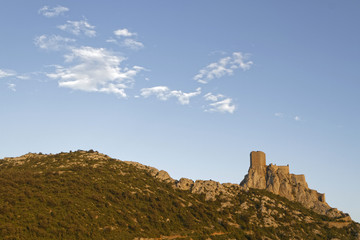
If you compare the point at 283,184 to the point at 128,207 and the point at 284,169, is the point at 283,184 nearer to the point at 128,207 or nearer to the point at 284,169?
the point at 284,169

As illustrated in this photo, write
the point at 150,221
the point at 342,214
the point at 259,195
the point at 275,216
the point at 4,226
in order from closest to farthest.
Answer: the point at 4,226, the point at 150,221, the point at 275,216, the point at 259,195, the point at 342,214

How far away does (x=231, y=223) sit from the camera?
84.5 metres

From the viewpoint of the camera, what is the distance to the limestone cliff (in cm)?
12188

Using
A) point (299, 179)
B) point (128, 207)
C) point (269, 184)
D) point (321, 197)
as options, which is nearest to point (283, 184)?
point (269, 184)

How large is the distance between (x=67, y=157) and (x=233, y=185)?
5999 centimetres

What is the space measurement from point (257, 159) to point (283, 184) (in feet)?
46.1

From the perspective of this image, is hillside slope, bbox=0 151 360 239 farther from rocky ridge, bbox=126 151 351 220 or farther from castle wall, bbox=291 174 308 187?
castle wall, bbox=291 174 308 187

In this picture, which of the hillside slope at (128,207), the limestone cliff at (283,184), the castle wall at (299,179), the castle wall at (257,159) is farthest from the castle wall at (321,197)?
the castle wall at (257,159)

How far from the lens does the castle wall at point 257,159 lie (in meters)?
130

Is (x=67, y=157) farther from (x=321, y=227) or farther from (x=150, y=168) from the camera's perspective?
(x=321, y=227)

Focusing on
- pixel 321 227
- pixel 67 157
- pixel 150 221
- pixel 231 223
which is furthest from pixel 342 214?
pixel 67 157

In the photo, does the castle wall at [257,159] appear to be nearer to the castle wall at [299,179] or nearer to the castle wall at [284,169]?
the castle wall at [284,169]

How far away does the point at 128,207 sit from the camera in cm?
7062

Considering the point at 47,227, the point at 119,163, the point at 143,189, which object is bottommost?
the point at 47,227
